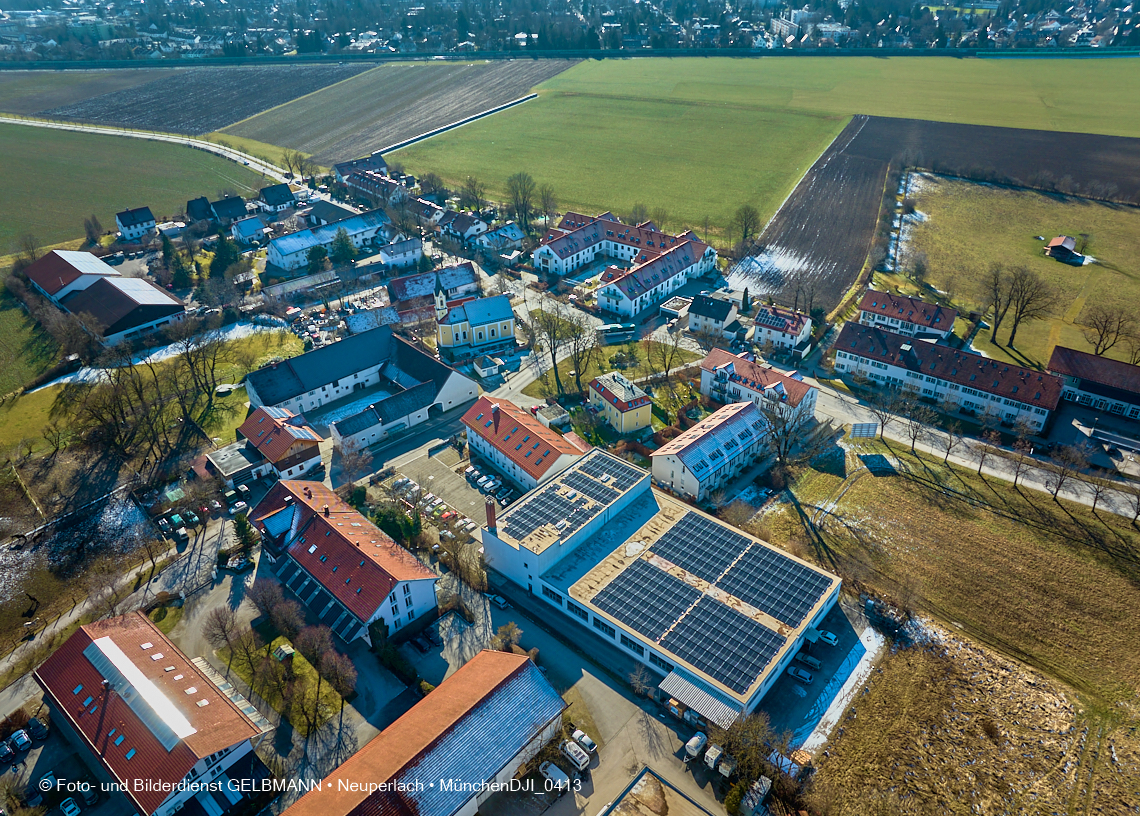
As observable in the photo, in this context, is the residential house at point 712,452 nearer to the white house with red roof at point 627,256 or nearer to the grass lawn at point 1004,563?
the grass lawn at point 1004,563

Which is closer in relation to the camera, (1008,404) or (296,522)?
(296,522)

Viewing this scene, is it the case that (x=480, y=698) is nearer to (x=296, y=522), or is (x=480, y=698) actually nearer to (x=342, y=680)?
(x=342, y=680)

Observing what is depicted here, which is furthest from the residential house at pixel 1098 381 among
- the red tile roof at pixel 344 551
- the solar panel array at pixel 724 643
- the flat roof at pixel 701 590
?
the red tile roof at pixel 344 551

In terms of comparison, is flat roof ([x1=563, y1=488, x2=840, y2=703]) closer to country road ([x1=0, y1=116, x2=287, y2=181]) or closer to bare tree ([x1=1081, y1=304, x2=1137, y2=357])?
bare tree ([x1=1081, y1=304, x2=1137, y2=357])

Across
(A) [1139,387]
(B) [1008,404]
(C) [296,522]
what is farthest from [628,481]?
(A) [1139,387]

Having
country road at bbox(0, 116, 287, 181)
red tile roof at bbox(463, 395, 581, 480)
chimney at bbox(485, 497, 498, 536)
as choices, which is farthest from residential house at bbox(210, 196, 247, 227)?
chimney at bbox(485, 497, 498, 536)

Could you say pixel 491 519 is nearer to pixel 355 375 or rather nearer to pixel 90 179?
pixel 355 375

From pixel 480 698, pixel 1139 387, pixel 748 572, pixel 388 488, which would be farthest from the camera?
pixel 1139 387
